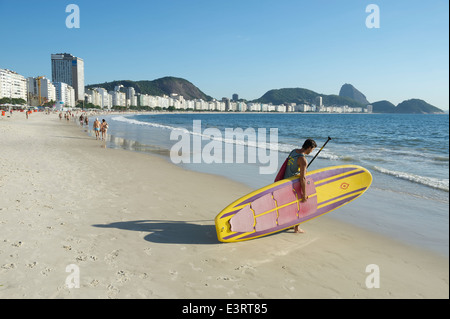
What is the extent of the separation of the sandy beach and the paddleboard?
0.83 feet

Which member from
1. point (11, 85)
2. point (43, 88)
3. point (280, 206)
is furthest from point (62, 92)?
point (280, 206)

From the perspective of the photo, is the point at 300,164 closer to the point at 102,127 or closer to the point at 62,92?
the point at 102,127

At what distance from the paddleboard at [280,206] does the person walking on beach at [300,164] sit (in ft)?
0.38

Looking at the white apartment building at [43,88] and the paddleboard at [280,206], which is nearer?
the paddleboard at [280,206]

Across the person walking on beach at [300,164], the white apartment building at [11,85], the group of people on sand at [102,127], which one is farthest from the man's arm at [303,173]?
the white apartment building at [11,85]

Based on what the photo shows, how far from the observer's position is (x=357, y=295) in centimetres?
343

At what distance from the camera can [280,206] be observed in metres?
5.00

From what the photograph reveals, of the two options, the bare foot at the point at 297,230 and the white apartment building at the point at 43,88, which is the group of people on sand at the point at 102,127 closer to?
the bare foot at the point at 297,230

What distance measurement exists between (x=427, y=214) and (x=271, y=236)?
377 centimetres

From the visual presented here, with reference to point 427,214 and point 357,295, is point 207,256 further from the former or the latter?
point 427,214

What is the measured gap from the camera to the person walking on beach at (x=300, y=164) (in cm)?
486
